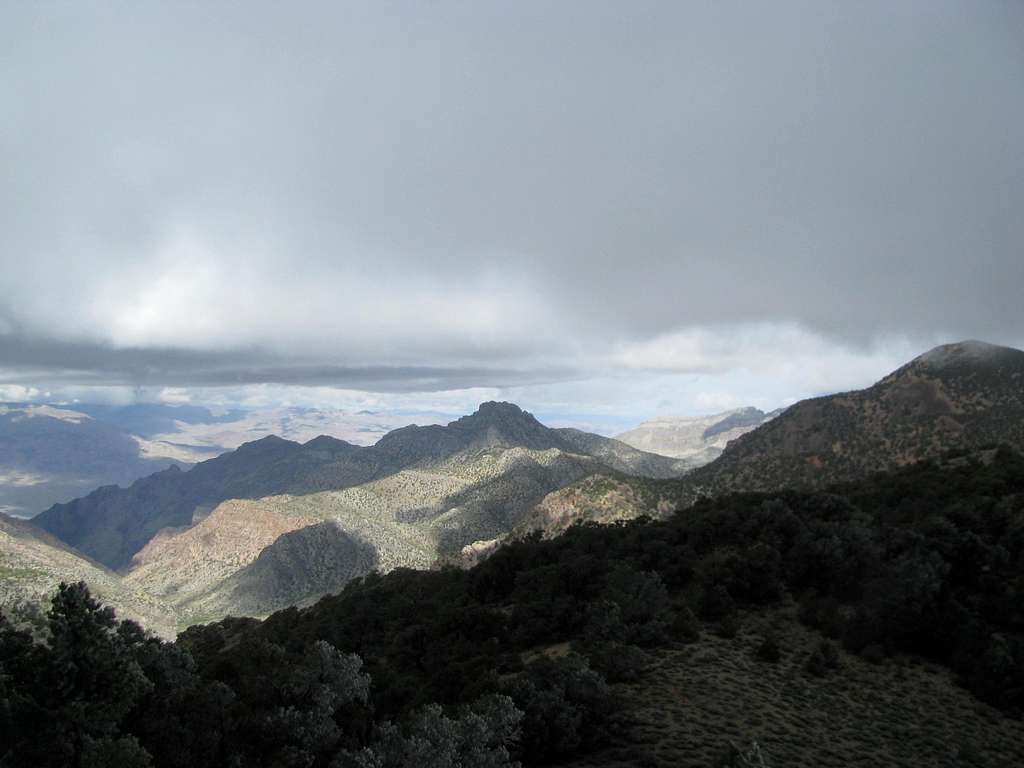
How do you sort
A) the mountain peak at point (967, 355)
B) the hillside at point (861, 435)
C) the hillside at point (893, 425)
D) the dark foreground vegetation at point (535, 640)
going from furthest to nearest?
the mountain peak at point (967, 355), the hillside at point (861, 435), the hillside at point (893, 425), the dark foreground vegetation at point (535, 640)

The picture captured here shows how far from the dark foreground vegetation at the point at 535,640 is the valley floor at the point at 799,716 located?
31.7 inches

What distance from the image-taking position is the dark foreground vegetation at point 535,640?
424 inches

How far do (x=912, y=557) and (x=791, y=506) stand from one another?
17.3 m

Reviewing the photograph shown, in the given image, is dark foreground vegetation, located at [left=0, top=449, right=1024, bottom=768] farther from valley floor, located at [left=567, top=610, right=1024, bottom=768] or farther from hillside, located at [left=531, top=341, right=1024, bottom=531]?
hillside, located at [left=531, top=341, right=1024, bottom=531]

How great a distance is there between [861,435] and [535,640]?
336ft

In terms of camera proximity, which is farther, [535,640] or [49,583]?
[49,583]

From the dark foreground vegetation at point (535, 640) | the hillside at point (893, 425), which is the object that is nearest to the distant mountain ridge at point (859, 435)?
the hillside at point (893, 425)

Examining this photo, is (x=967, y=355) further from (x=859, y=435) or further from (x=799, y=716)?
(x=799, y=716)

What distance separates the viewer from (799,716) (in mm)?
17125

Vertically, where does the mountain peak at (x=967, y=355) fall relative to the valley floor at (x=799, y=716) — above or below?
above

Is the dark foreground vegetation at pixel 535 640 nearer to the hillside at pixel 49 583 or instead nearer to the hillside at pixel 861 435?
the hillside at pixel 861 435

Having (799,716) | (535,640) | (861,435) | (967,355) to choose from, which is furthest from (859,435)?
(799,716)

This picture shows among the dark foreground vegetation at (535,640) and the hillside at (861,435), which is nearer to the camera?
the dark foreground vegetation at (535,640)

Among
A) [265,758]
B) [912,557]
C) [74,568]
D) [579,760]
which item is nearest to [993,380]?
[912,557]
